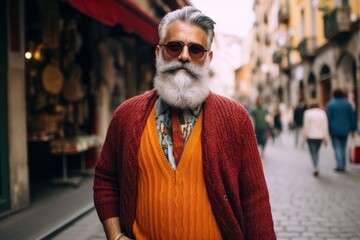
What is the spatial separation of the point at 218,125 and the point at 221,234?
489 millimetres

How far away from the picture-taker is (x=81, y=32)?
966cm

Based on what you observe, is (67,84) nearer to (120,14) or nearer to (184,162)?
(120,14)

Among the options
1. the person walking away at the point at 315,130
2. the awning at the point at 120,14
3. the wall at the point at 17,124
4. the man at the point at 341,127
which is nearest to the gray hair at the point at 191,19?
the awning at the point at 120,14

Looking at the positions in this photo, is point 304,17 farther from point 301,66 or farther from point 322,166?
point 322,166

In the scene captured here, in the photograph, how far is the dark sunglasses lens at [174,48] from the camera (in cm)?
187

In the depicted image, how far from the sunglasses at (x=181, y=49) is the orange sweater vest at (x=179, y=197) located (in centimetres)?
39

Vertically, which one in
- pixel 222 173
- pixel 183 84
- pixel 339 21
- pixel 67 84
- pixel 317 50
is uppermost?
pixel 339 21

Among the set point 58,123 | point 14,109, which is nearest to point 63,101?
point 58,123

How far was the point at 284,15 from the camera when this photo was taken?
1259 inches

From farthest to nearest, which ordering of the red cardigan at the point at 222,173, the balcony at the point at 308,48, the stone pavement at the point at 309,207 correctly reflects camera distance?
the balcony at the point at 308,48, the stone pavement at the point at 309,207, the red cardigan at the point at 222,173

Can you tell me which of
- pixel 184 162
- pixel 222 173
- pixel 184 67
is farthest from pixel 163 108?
pixel 222 173

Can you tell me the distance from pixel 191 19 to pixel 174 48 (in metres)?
0.15

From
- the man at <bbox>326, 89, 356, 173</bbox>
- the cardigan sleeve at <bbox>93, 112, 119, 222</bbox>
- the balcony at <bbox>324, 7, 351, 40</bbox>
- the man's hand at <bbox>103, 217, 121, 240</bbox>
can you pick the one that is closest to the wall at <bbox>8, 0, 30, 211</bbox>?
the cardigan sleeve at <bbox>93, 112, 119, 222</bbox>

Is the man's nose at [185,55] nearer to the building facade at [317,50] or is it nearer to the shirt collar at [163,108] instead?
the shirt collar at [163,108]
